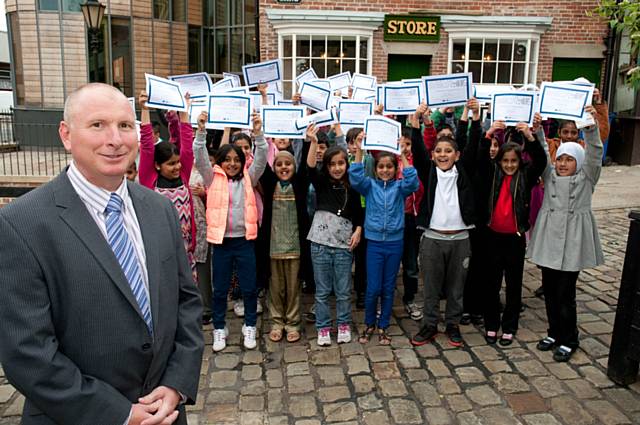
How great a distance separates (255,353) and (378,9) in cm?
1035

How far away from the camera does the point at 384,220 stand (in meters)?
4.44

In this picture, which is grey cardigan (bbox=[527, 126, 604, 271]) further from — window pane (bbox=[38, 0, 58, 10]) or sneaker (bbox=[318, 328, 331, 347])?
window pane (bbox=[38, 0, 58, 10])

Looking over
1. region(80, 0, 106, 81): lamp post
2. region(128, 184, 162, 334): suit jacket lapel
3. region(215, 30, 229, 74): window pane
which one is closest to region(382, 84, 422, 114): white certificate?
region(128, 184, 162, 334): suit jacket lapel

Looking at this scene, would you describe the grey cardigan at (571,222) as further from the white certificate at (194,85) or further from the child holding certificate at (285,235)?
the white certificate at (194,85)

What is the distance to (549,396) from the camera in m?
3.66

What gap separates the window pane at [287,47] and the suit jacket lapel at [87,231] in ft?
37.4

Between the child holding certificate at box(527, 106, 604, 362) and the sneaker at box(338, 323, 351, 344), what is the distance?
5.33 ft

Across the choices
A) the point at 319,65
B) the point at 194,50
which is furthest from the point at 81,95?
the point at 194,50

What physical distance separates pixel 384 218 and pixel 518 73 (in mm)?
10280

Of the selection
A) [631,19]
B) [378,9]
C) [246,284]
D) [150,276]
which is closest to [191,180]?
[246,284]

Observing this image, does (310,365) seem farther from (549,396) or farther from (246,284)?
(549,396)

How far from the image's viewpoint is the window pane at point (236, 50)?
19281 millimetres

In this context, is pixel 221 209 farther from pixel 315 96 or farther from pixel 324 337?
pixel 315 96

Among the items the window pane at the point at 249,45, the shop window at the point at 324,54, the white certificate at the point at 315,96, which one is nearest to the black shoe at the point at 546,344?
the white certificate at the point at 315,96
